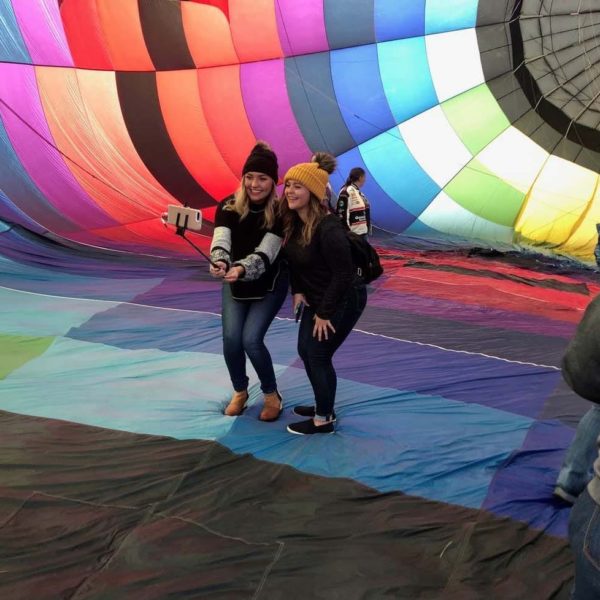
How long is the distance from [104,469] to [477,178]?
18.1 feet

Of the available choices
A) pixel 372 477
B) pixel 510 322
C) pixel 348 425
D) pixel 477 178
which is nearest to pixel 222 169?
pixel 477 178

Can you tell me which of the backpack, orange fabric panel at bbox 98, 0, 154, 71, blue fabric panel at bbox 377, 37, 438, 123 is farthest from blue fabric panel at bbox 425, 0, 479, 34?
the backpack

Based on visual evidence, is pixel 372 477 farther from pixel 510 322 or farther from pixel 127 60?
pixel 127 60

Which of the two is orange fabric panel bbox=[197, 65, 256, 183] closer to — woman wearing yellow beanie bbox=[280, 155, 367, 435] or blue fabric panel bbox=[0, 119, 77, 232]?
blue fabric panel bbox=[0, 119, 77, 232]

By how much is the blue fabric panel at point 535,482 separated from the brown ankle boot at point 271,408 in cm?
93

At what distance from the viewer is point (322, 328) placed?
249 centimetres

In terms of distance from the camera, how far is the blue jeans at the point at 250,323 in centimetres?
270

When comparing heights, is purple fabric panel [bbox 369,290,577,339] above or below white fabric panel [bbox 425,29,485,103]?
below

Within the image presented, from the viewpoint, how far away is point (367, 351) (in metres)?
3.84

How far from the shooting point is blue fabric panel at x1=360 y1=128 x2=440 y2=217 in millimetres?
6859

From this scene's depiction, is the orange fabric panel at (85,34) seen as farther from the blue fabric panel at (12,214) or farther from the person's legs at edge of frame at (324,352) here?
the person's legs at edge of frame at (324,352)

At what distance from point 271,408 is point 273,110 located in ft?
14.0

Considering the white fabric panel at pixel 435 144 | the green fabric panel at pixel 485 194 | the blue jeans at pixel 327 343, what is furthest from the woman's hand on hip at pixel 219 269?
the green fabric panel at pixel 485 194

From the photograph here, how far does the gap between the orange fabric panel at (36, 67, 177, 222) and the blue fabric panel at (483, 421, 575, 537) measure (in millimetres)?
4625
